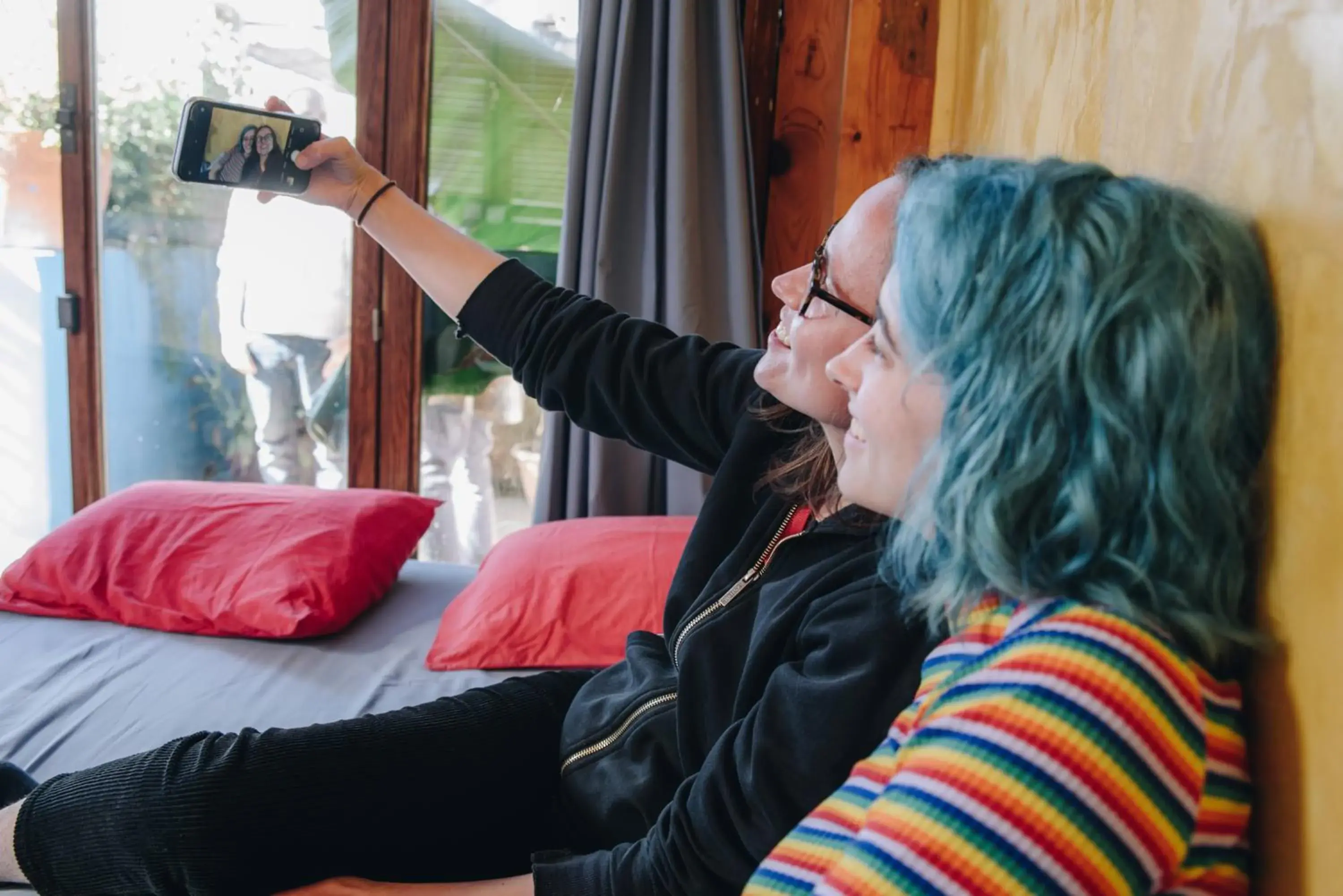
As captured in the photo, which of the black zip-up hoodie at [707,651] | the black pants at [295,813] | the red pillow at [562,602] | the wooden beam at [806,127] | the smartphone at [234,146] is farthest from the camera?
the wooden beam at [806,127]

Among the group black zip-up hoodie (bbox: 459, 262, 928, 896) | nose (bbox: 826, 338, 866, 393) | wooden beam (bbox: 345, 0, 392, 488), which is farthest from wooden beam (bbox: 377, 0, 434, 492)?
nose (bbox: 826, 338, 866, 393)

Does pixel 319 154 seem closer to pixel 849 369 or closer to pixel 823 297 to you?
pixel 823 297

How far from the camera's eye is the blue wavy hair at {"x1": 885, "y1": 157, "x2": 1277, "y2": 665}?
58cm

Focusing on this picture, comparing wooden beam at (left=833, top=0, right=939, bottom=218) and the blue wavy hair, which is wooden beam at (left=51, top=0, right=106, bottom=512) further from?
the blue wavy hair

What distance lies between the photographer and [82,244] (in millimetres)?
2516

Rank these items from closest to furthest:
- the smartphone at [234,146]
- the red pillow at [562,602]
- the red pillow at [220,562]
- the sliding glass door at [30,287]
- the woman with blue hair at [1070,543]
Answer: the woman with blue hair at [1070,543] → the smartphone at [234,146] → the red pillow at [562,602] → the red pillow at [220,562] → the sliding glass door at [30,287]

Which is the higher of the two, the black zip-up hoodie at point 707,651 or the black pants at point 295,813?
the black zip-up hoodie at point 707,651

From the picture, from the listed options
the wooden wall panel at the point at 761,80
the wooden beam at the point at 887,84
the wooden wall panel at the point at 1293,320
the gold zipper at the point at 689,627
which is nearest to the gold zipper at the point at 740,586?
the gold zipper at the point at 689,627

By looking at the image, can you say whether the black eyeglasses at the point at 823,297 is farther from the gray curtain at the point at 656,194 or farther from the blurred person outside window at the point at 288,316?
the blurred person outside window at the point at 288,316

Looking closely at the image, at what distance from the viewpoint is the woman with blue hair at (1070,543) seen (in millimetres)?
515

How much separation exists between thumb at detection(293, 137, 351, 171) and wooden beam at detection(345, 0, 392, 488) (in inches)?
40.5

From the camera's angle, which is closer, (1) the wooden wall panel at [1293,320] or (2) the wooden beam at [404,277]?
(1) the wooden wall panel at [1293,320]

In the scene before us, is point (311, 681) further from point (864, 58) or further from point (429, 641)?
point (864, 58)

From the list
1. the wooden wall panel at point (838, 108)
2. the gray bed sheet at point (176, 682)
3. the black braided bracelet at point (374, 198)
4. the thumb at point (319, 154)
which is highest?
the wooden wall panel at point (838, 108)
